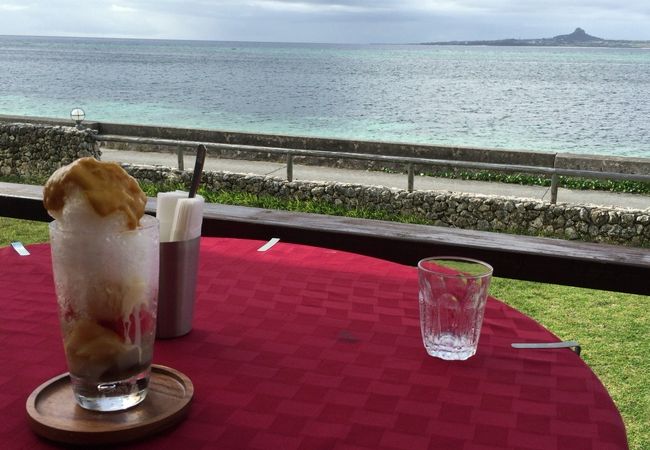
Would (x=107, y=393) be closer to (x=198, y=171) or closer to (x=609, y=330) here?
(x=198, y=171)

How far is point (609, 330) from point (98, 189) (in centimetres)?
330

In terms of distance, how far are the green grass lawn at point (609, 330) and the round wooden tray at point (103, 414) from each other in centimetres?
203

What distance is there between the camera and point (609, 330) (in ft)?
11.8

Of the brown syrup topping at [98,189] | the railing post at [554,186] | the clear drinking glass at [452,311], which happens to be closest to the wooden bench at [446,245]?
the clear drinking glass at [452,311]

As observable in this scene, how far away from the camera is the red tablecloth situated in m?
0.87

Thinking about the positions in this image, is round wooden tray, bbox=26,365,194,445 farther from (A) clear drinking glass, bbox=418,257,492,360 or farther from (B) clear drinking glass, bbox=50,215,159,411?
(A) clear drinking glass, bbox=418,257,492,360

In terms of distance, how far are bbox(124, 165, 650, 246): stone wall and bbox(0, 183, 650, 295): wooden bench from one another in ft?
13.3

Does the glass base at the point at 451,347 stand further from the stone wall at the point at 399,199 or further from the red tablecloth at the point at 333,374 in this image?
the stone wall at the point at 399,199

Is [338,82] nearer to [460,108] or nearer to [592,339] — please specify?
[460,108]

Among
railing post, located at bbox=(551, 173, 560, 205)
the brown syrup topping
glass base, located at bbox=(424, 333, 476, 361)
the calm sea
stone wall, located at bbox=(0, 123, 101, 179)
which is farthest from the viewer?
the calm sea

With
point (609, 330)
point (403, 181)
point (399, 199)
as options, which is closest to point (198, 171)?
point (609, 330)

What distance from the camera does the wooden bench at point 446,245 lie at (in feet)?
7.30

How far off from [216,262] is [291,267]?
165 mm

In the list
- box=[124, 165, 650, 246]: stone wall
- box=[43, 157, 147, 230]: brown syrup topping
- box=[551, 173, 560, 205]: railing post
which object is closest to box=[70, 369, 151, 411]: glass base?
box=[43, 157, 147, 230]: brown syrup topping
